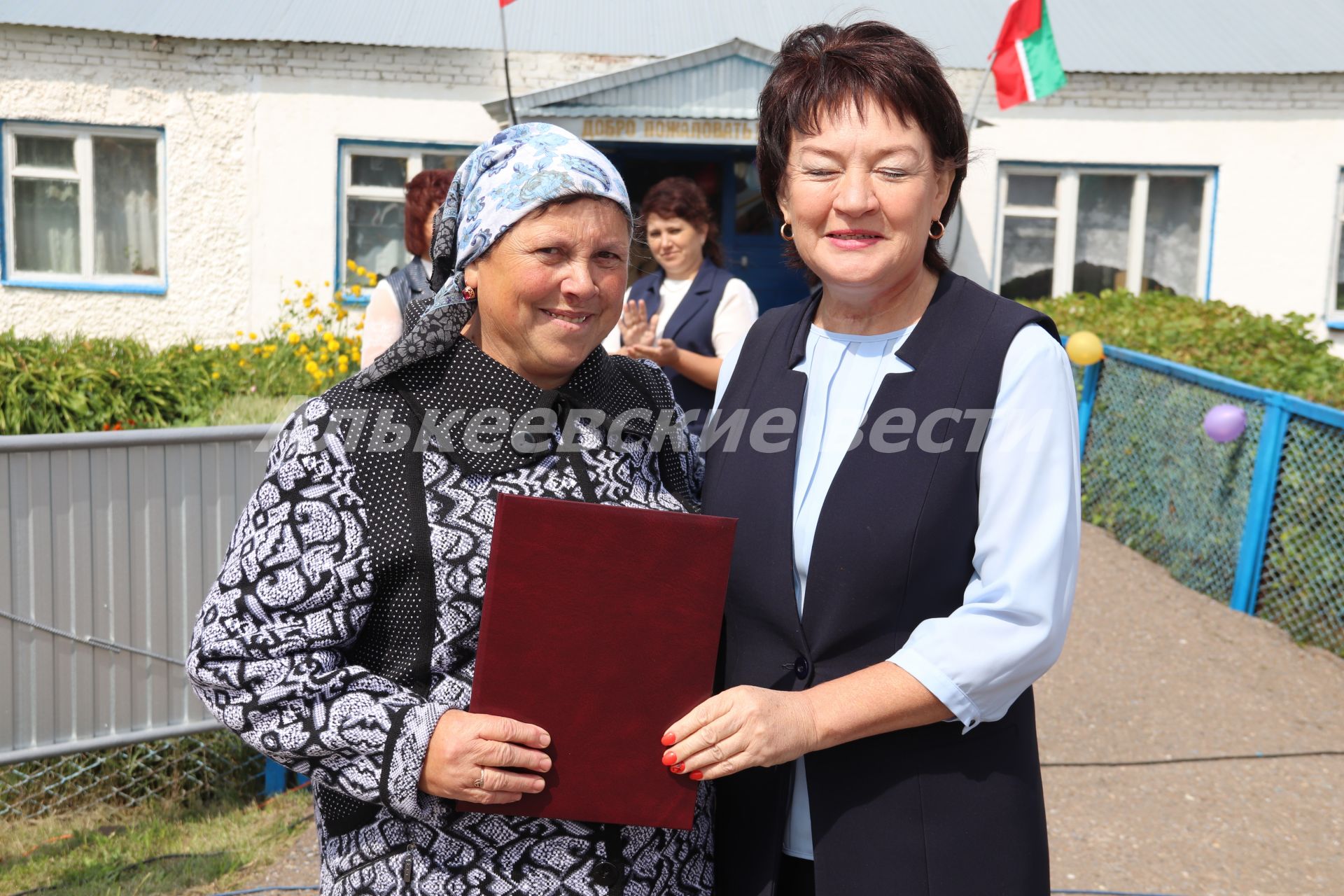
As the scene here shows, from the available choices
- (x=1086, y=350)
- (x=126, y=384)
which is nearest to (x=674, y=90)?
(x=1086, y=350)

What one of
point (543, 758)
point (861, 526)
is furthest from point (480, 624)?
point (861, 526)

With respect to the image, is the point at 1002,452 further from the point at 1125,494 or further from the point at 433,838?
the point at 1125,494

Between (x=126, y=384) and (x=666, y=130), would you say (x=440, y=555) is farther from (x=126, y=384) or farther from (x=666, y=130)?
(x=666, y=130)

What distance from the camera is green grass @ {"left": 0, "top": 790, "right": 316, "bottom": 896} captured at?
356 centimetres

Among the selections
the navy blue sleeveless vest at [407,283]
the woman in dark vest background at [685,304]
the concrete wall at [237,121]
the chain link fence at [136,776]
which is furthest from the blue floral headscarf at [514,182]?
the concrete wall at [237,121]

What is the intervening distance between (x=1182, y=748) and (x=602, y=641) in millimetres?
3982

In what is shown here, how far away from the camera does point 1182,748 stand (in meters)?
4.73

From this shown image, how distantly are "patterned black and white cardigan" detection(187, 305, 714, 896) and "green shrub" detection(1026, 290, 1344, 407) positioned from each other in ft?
18.1

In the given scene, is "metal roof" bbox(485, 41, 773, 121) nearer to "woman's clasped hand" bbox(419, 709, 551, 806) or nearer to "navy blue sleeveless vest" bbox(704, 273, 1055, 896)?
"navy blue sleeveless vest" bbox(704, 273, 1055, 896)

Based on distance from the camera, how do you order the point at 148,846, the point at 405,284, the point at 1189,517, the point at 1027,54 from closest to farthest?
the point at 148,846
the point at 405,284
the point at 1189,517
the point at 1027,54

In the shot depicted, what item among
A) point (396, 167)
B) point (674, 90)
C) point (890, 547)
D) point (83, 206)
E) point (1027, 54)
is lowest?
point (890, 547)

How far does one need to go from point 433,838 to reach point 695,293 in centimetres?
331

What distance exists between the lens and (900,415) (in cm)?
168

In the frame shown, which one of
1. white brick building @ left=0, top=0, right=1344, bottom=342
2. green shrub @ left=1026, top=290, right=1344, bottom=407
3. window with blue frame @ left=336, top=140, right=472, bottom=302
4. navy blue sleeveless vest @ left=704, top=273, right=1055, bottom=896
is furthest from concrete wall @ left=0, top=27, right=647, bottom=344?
navy blue sleeveless vest @ left=704, top=273, right=1055, bottom=896
